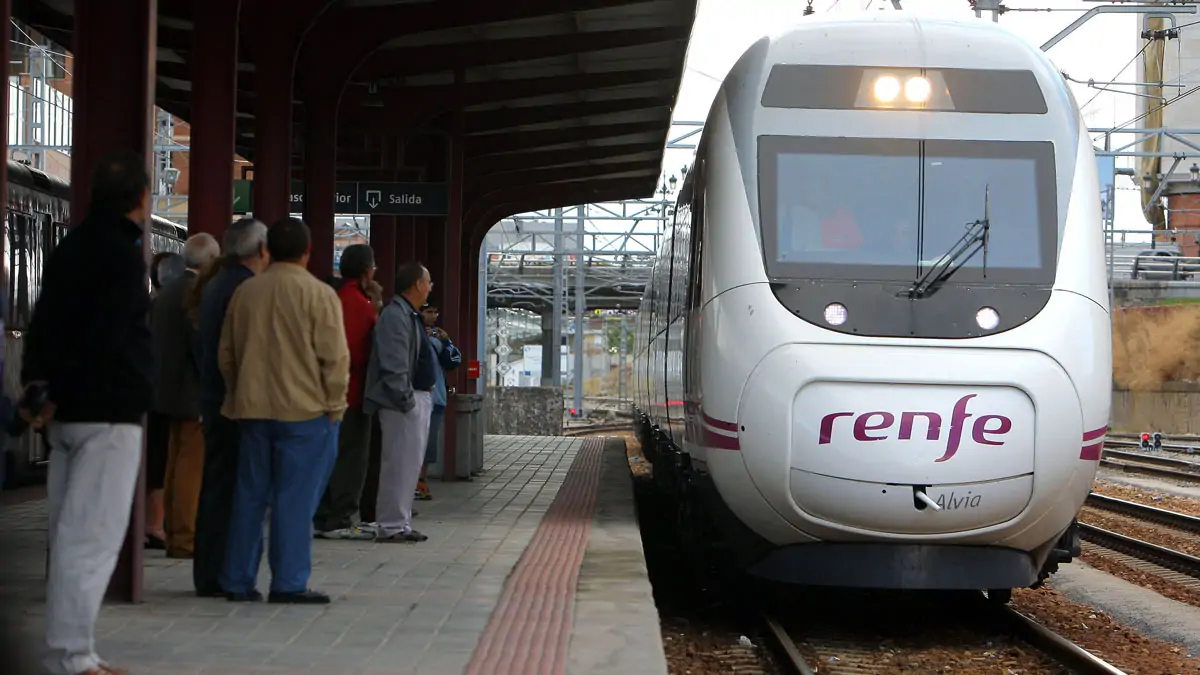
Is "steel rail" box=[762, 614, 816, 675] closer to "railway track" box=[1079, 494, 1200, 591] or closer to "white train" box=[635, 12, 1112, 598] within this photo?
"white train" box=[635, 12, 1112, 598]

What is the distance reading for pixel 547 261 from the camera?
201ft

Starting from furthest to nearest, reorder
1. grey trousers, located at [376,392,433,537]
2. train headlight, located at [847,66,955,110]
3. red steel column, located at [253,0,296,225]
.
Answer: red steel column, located at [253,0,296,225], grey trousers, located at [376,392,433,537], train headlight, located at [847,66,955,110]

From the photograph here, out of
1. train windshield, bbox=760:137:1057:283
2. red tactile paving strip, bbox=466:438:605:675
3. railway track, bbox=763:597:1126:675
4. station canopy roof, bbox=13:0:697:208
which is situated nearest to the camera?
red tactile paving strip, bbox=466:438:605:675

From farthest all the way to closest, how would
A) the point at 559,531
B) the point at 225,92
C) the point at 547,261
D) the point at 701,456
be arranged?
1. the point at 547,261
2. the point at 559,531
3. the point at 225,92
4. the point at 701,456

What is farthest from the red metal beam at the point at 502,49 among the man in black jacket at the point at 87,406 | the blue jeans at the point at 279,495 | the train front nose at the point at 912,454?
the man in black jacket at the point at 87,406

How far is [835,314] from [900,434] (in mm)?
771

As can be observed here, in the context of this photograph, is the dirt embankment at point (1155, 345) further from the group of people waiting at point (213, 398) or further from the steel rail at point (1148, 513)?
the group of people waiting at point (213, 398)

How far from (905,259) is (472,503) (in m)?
5.80

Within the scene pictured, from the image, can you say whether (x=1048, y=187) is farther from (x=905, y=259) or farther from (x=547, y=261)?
(x=547, y=261)

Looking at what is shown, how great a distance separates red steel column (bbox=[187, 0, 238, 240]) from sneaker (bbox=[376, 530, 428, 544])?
7.05 feet

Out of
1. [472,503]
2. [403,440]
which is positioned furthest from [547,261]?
[403,440]

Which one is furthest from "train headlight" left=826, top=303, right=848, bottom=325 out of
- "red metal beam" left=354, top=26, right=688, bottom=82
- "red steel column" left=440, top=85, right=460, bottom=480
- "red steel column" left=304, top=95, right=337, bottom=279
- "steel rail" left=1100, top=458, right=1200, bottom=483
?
"steel rail" left=1100, top=458, right=1200, bottom=483

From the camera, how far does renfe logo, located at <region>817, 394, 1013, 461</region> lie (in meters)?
7.80

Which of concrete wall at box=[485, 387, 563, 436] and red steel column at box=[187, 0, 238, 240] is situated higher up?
red steel column at box=[187, 0, 238, 240]
